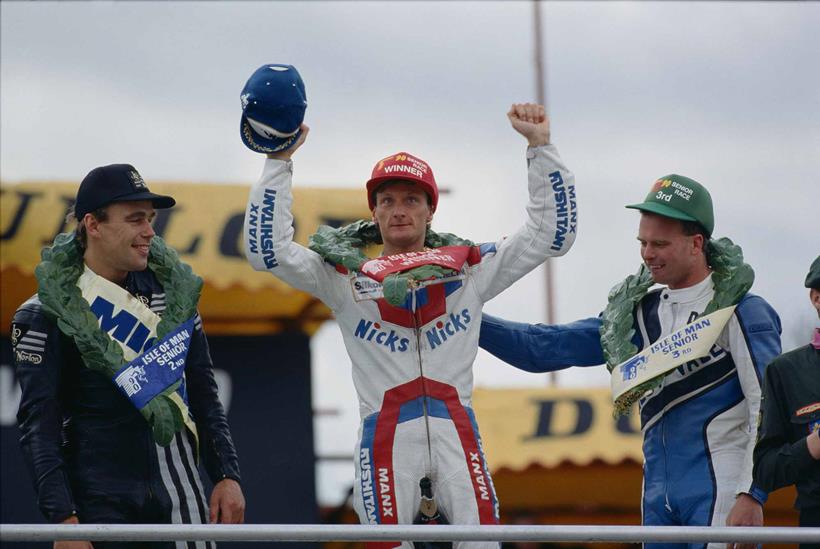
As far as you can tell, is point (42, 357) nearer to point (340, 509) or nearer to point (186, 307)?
point (186, 307)

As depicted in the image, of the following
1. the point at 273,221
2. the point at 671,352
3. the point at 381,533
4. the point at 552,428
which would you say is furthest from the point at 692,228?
the point at 552,428

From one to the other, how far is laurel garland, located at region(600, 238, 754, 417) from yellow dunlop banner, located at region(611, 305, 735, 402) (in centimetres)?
3

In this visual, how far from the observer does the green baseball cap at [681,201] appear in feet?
17.3

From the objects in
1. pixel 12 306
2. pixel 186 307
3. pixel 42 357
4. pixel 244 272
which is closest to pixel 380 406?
pixel 186 307

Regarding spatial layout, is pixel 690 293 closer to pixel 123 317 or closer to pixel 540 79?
pixel 123 317

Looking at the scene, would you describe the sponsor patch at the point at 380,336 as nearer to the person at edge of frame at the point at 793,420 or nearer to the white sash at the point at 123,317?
the white sash at the point at 123,317

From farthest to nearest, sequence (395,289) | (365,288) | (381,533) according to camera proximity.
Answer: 1. (365,288)
2. (395,289)
3. (381,533)

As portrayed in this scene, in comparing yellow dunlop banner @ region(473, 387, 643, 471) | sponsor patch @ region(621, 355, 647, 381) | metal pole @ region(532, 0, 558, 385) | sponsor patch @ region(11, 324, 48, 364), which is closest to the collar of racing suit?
sponsor patch @ region(621, 355, 647, 381)

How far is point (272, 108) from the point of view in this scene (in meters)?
4.79

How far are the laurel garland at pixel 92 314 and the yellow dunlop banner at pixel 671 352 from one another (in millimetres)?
1568

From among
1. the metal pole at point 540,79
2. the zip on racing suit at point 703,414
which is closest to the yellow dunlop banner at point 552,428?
the zip on racing suit at point 703,414

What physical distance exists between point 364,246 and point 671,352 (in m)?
1.19

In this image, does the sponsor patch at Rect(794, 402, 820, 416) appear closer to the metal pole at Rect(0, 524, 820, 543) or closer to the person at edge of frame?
the person at edge of frame

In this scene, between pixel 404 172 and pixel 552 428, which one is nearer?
pixel 404 172
